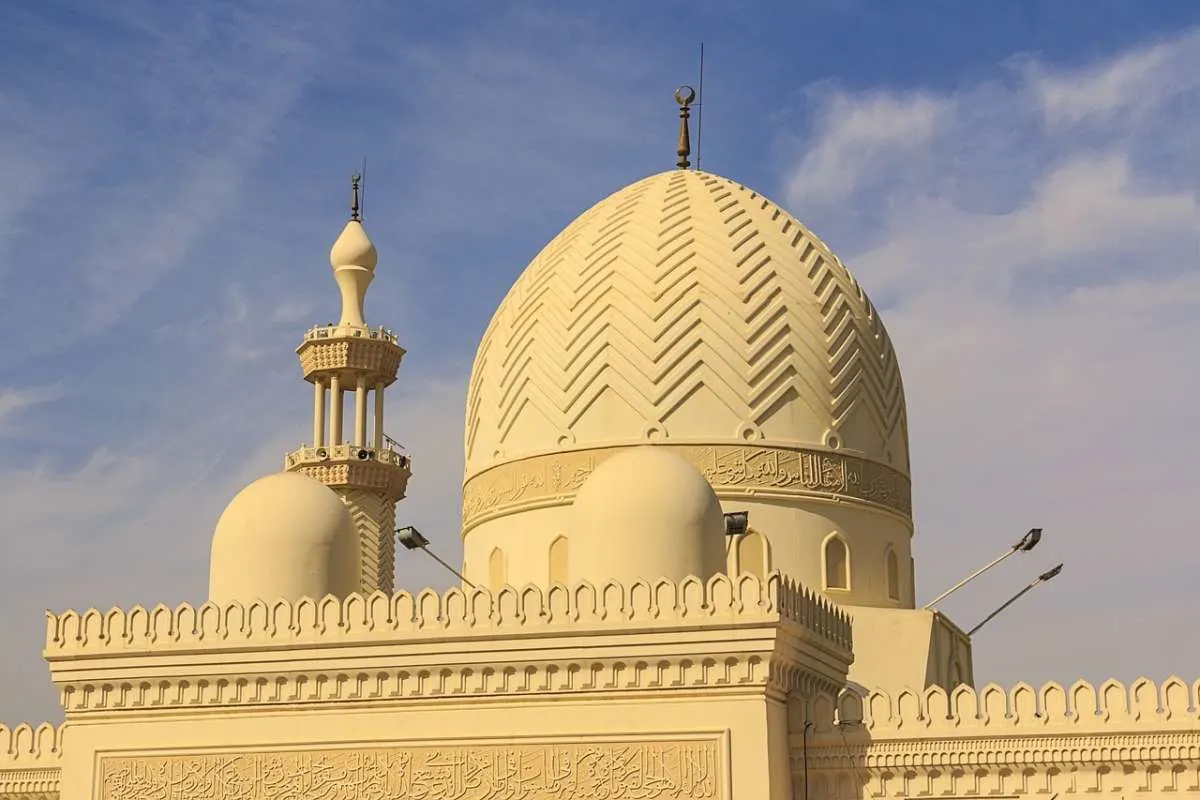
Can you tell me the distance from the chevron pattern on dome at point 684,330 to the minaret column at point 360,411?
2.73m

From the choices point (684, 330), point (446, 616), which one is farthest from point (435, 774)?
point (684, 330)

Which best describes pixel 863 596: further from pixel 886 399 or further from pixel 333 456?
pixel 333 456

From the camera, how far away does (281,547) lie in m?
13.6

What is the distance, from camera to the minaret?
63.3 ft

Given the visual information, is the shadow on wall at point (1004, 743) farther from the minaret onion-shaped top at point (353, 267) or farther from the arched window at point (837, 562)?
the minaret onion-shaped top at point (353, 267)

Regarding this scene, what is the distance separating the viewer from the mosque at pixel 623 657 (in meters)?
12.0

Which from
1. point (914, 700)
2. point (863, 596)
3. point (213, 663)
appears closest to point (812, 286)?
point (863, 596)

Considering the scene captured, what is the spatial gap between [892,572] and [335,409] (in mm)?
6338

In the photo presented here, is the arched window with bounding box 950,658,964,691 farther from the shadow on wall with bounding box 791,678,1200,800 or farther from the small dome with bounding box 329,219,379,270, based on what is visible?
the small dome with bounding box 329,219,379,270

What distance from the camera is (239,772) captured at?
1275 cm

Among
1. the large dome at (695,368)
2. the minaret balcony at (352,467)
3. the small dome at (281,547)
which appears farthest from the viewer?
the minaret balcony at (352,467)

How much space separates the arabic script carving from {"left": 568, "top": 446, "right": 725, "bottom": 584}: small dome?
2108mm

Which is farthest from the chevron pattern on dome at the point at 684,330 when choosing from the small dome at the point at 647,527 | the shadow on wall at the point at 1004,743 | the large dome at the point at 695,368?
the shadow on wall at the point at 1004,743

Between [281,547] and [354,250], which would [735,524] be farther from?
[354,250]
